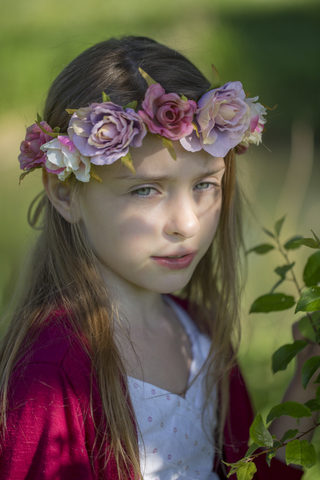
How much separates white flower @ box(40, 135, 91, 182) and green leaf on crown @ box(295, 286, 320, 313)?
0.71 metres

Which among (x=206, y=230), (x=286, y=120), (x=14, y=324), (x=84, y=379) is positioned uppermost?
(x=286, y=120)

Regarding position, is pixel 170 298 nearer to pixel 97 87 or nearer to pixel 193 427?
pixel 193 427

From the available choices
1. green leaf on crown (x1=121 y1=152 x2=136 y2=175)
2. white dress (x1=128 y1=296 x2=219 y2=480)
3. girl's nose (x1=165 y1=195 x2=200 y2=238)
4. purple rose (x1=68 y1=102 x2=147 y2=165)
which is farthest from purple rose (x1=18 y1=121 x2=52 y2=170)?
white dress (x1=128 y1=296 x2=219 y2=480)

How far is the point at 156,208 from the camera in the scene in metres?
1.56

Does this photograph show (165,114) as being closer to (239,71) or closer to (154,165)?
(154,165)

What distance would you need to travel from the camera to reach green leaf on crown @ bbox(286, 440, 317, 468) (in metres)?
1.19

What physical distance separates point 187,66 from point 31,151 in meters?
0.61

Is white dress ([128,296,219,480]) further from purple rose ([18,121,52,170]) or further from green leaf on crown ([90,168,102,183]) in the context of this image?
purple rose ([18,121,52,170])

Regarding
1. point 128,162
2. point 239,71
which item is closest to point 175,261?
point 128,162

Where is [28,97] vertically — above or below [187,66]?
above

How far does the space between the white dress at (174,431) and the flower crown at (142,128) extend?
76cm

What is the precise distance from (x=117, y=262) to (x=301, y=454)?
2.61ft

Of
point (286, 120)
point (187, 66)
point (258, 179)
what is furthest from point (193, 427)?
point (286, 120)

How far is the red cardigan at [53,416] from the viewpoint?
1.45 metres
